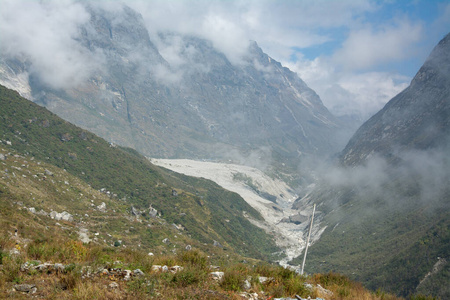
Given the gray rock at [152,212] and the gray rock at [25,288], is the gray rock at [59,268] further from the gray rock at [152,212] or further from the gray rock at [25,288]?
the gray rock at [152,212]

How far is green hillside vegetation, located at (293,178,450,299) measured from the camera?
197 ft

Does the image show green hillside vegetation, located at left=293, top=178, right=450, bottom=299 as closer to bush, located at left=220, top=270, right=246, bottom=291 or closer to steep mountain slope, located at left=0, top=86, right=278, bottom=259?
steep mountain slope, located at left=0, top=86, right=278, bottom=259

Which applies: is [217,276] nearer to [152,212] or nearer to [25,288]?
[25,288]

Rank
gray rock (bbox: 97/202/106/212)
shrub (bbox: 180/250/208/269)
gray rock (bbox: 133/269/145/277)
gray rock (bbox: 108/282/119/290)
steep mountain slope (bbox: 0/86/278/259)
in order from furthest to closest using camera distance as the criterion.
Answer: steep mountain slope (bbox: 0/86/278/259)
gray rock (bbox: 97/202/106/212)
shrub (bbox: 180/250/208/269)
gray rock (bbox: 133/269/145/277)
gray rock (bbox: 108/282/119/290)

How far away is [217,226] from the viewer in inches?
3501

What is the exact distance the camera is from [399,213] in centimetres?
10906

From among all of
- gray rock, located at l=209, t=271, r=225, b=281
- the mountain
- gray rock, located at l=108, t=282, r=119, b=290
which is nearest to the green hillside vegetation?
the mountain

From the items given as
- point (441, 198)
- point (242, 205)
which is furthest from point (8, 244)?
point (242, 205)

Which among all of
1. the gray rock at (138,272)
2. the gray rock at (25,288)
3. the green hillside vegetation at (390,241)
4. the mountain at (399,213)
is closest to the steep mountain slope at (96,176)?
the green hillside vegetation at (390,241)

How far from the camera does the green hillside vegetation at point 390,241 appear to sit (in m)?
60.2

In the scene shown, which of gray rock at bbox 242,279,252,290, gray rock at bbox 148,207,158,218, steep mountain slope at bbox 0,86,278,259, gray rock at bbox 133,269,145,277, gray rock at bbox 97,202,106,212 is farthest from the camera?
gray rock at bbox 148,207,158,218

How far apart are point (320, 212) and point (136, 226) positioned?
14190 cm

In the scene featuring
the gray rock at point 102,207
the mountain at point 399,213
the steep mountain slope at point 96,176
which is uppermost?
the mountain at point 399,213

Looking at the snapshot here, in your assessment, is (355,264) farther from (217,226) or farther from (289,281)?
(289,281)
